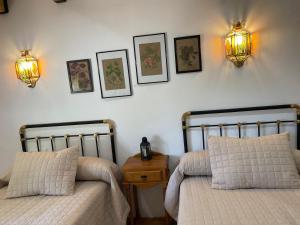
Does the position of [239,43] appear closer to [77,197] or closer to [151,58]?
[151,58]

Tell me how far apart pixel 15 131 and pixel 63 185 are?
3.62ft

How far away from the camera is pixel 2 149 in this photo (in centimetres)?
280

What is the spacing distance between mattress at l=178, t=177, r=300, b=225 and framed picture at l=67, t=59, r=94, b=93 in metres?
1.35

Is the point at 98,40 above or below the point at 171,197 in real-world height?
above

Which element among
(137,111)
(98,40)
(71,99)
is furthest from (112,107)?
(98,40)

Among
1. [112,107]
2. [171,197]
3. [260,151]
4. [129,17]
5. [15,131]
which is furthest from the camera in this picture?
[15,131]

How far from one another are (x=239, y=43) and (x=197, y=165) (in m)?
1.08

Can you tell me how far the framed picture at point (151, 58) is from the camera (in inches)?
94.0

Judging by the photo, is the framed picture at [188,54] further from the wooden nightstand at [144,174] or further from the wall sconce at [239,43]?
the wooden nightstand at [144,174]

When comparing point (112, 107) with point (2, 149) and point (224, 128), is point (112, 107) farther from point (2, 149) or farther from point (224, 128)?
point (2, 149)

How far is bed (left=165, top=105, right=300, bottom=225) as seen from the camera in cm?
152

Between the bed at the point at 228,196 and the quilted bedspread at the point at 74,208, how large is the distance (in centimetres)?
46

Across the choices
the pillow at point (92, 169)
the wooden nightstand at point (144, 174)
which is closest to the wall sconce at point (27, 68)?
the pillow at point (92, 169)

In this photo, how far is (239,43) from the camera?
218 cm
